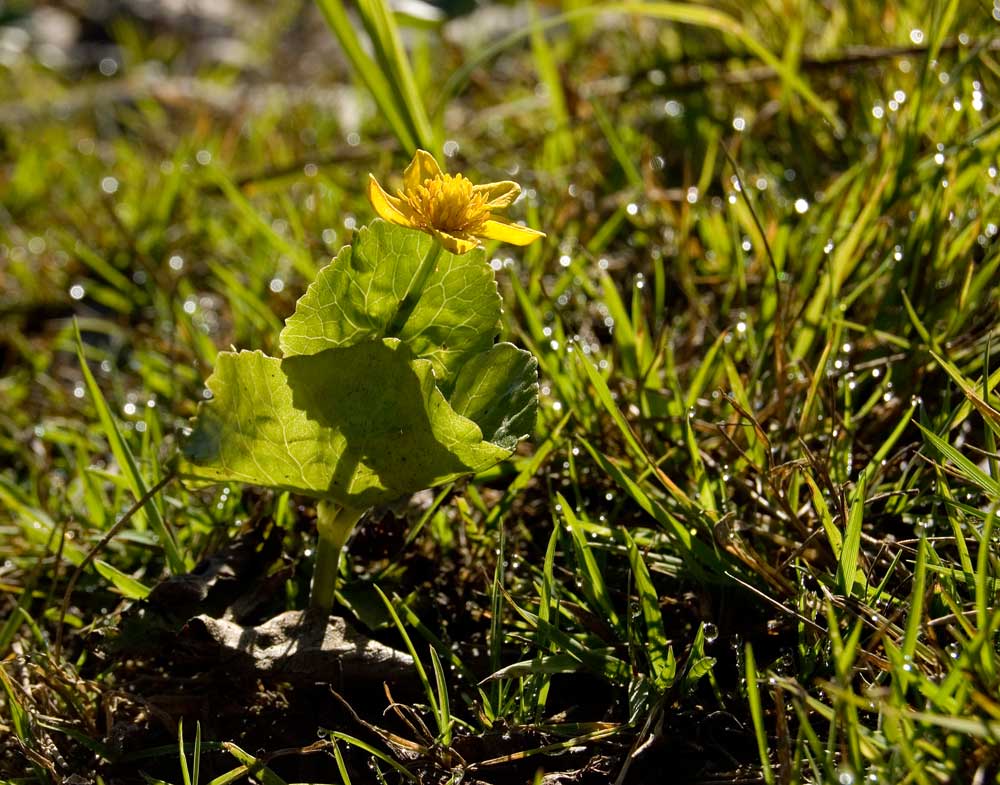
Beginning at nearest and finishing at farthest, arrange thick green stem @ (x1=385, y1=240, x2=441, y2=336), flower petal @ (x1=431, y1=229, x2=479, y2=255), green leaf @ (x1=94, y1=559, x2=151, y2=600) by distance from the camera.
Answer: flower petal @ (x1=431, y1=229, x2=479, y2=255) < thick green stem @ (x1=385, y1=240, x2=441, y2=336) < green leaf @ (x1=94, y1=559, x2=151, y2=600)

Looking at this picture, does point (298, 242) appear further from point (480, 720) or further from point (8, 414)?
point (480, 720)

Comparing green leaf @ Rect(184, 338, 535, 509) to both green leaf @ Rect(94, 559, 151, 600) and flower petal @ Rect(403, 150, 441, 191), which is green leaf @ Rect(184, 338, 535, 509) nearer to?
flower petal @ Rect(403, 150, 441, 191)

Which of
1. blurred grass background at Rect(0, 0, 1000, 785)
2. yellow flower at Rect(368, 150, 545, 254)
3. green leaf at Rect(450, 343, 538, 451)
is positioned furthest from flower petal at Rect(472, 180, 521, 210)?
blurred grass background at Rect(0, 0, 1000, 785)

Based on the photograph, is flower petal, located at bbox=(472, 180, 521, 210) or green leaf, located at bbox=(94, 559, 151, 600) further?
green leaf, located at bbox=(94, 559, 151, 600)

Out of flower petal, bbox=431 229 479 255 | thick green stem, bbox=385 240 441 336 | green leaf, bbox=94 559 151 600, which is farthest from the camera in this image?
green leaf, bbox=94 559 151 600

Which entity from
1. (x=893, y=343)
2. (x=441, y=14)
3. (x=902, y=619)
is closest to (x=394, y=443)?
(x=902, y=619)

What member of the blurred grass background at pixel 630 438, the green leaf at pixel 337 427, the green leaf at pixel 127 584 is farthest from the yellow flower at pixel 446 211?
the green leaf at pixel 127 584
